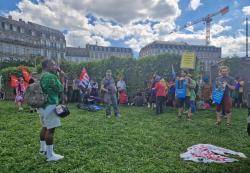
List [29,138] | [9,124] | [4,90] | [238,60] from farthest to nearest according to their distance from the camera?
[4,90] → [238,60] → [9,124] → [29,138]

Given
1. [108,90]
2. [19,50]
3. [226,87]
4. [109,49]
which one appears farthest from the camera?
[109,49]

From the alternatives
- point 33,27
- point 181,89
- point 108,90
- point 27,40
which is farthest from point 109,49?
point 181,89

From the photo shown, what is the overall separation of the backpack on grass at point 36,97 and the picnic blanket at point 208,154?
3.45 metres

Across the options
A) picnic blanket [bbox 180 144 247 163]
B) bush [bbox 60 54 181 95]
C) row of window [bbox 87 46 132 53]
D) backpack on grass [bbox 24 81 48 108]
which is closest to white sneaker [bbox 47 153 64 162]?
backpack on grass [bbox 24 81 48 108]

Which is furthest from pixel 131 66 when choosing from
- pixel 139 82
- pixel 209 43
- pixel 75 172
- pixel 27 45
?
pixel 209 43

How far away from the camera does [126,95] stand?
69.1ft

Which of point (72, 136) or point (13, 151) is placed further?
point (72, 136)

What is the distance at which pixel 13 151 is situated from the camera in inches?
288

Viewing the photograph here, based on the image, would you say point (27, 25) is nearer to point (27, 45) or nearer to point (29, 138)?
point (27, 45)

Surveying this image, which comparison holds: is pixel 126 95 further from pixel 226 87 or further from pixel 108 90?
pixel 226 87

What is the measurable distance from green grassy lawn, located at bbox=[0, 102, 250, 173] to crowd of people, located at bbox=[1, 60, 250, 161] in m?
0.63

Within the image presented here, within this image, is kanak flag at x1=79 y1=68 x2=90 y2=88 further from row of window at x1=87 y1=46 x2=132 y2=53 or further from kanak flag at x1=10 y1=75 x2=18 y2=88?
row of window at x1=87 y1=46 x2=132 y2=53

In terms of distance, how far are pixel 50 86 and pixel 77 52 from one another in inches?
4787

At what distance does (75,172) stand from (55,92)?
74.3 inches
